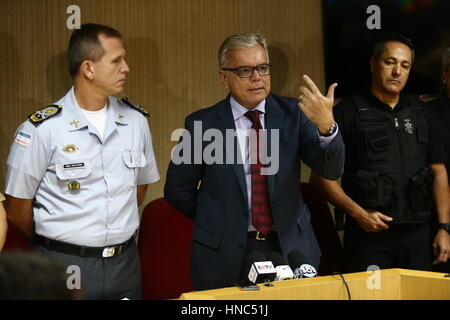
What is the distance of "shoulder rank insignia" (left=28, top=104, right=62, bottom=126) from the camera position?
10.6ft

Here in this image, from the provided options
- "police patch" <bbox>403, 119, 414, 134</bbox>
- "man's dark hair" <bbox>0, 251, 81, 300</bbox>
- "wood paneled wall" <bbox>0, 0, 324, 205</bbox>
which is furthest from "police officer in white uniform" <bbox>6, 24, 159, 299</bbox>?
"man's dark hair" <bbox>0, 251, 81, 300</bbox>

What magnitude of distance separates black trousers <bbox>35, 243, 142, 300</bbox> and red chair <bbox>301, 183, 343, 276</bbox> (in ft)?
5.00

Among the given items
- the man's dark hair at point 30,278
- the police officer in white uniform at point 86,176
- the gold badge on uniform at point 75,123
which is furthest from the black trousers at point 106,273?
the man's dark hair at point 30,278

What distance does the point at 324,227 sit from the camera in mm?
4602

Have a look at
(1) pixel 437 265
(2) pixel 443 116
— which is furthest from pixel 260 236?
(2) pixel 443 116

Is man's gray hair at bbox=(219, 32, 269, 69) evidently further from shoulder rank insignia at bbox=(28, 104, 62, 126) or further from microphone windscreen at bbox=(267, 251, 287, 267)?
microphone windscreen at bbox=(267, 251, 287, 267)

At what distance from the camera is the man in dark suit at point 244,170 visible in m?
3.19

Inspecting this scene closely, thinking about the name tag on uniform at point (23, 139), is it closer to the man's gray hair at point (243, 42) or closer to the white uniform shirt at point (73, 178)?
the white uniform shirt at point (73, 178)

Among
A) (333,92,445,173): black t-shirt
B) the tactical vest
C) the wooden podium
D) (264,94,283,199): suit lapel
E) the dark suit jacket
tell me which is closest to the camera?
the wooden podium

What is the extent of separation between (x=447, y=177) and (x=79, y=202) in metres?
2.17

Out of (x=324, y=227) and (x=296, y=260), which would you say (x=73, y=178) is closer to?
(x=296, y=260)

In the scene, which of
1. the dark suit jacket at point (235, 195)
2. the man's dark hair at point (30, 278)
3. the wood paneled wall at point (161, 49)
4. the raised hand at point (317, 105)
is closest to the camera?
the man's dark hair at point (30, 278)

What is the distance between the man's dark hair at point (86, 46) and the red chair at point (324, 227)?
182 centimetres
